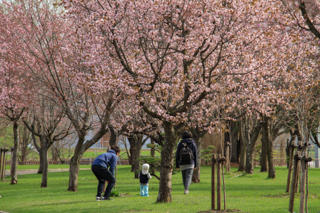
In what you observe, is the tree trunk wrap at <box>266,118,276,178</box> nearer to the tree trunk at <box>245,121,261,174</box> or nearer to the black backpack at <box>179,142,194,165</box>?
the tree trunk at <box>245,121,261,174</box>

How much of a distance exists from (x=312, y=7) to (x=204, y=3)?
5101mm

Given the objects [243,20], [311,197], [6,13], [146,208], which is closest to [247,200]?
[311,197]

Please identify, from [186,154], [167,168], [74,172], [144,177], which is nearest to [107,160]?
[167,168]

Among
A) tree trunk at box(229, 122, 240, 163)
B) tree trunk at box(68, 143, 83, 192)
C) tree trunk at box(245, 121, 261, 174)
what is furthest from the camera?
tree trunk at box(229, 122, 240, 163)

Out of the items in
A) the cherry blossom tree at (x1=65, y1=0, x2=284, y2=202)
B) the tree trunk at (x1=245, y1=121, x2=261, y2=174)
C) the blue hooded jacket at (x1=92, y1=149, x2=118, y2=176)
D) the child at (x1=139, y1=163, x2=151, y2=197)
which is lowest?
the child at (x1=139, y1=163, x2=151, y2=197)

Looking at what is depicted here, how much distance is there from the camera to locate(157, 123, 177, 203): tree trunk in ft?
46.2

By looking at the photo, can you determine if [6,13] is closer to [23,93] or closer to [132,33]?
[23,93]

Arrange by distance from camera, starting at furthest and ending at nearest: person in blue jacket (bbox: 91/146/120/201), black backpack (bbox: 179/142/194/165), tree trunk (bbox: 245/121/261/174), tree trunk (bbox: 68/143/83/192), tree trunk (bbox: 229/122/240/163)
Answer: tree trunk (bbox: 229/122/240/163) < tree trunk (bbox: 245/121/261/174) < tree trunk (bbox: 68/143/83/192) < person in blue jacket (bbox: 91/146/120/201) < black backpack (bbox: 179/142/194/165)

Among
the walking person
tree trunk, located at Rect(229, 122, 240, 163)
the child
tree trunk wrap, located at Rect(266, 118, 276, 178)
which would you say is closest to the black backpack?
the walking person

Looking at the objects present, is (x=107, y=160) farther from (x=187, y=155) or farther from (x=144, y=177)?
(x=187, y=155)

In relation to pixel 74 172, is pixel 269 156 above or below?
above

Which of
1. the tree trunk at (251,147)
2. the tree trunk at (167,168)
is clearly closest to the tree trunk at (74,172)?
the tree trunk at (167,168)

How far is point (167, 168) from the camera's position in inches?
563

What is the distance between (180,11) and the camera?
14.2m
